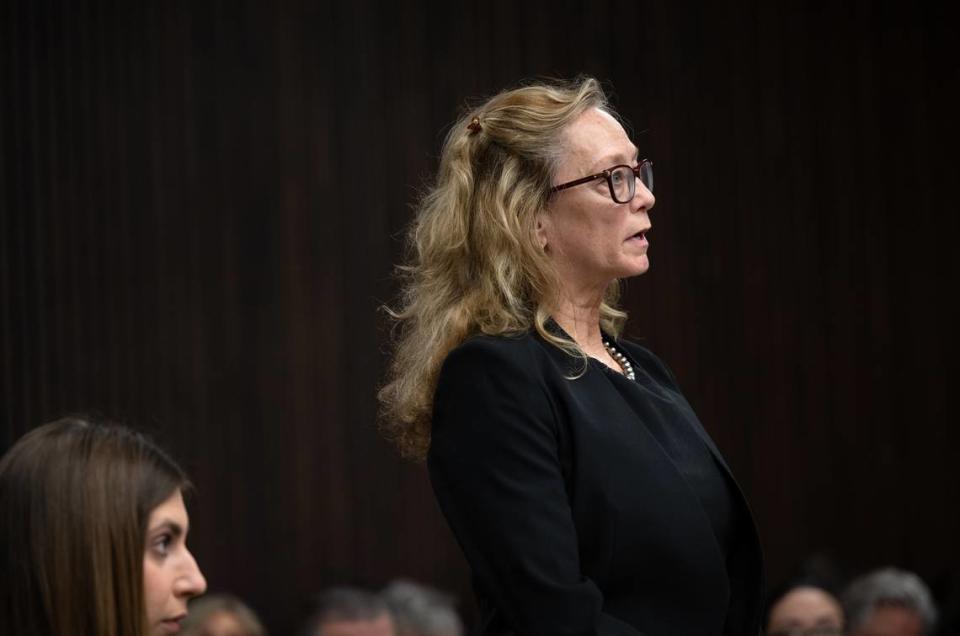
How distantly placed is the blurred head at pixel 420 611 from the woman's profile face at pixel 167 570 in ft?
7.62

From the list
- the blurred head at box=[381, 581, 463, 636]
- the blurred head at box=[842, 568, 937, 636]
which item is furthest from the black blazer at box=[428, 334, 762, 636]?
the blurred head at box=[842, 568, 937, 636]

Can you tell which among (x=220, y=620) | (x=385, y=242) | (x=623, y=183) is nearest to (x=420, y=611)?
(x=220, y=620)

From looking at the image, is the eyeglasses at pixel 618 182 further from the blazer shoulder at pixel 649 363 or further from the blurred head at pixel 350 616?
the blurred head at pixel 350 616

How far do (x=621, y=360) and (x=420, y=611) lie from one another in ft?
7.53

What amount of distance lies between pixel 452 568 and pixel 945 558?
71.5 inches

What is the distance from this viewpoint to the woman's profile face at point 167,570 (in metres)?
1.91

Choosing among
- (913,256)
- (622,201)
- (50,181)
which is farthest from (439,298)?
(913,256)

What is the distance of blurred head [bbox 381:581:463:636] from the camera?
4.29 meters

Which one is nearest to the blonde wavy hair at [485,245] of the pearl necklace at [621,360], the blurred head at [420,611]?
the pearl necklace at [621,360]

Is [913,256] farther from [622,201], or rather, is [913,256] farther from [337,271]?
[622,201]

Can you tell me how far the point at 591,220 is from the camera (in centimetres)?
215

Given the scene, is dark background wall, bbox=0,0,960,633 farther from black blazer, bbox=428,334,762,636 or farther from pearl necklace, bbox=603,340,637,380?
black blazer, bbox=428,334,762,636

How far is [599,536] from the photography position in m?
1.97

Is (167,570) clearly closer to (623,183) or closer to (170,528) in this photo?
(170,528)
